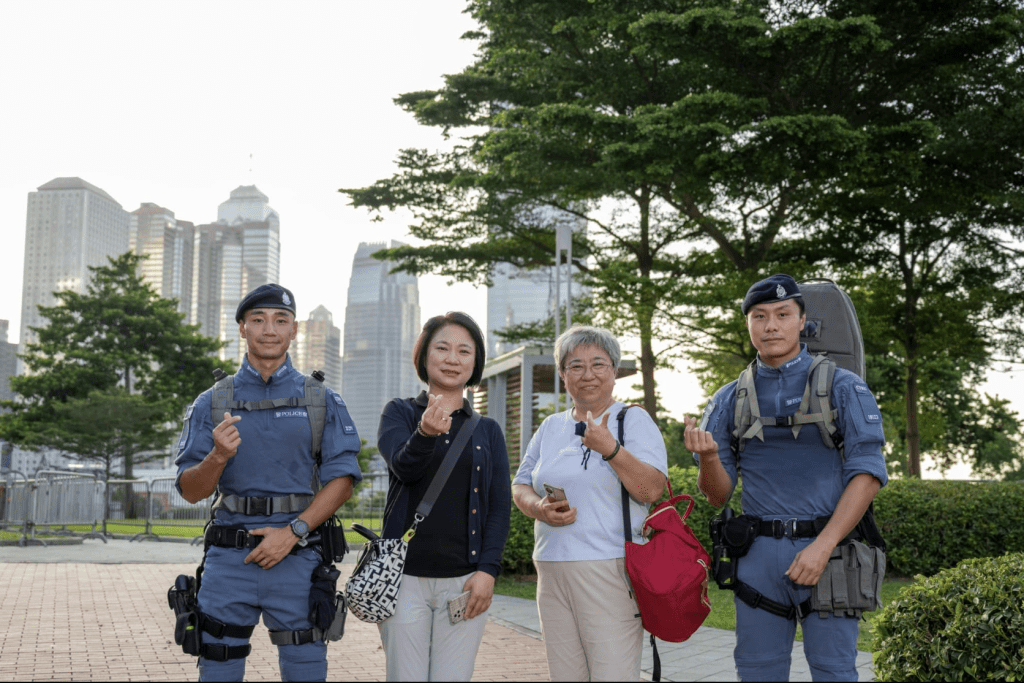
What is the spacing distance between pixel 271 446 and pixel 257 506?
0.74 feet

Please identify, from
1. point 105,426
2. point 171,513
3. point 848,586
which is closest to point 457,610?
point 848,586

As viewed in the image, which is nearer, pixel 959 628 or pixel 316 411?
pixel 316 411

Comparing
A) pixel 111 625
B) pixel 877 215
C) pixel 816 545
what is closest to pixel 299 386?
pixel 816 545

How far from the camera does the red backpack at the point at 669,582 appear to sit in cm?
325

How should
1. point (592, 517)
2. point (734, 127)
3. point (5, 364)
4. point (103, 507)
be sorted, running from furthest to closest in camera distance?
point (5, 364) → point (103, 507) → point (734, 127) → point (592, 517)

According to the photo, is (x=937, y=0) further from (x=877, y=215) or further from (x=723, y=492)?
(x=723, y=492)

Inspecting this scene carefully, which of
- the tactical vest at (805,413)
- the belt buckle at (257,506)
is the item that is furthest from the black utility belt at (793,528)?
the belt buckle at (257,506)

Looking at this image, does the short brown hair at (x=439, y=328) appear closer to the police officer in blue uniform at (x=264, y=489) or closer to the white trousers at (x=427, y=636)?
the police officer in blue uniform at (x=264, y=489)

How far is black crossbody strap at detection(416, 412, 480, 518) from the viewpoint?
3.30m

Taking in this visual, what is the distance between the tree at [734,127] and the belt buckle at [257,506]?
15231 millimetres

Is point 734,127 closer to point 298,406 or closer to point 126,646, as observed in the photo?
point 126,646

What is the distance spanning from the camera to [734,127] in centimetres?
1842

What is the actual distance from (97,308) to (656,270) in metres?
29.0

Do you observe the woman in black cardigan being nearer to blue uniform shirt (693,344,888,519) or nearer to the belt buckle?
the belt buckle
